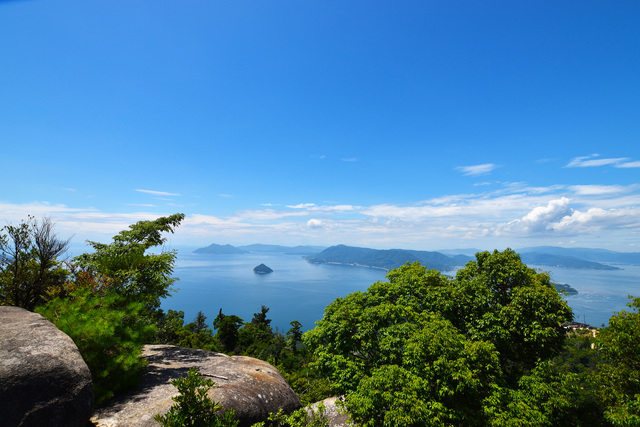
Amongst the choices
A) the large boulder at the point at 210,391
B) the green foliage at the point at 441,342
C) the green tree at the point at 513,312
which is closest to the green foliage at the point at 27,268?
the large boulder at the point at 210,391

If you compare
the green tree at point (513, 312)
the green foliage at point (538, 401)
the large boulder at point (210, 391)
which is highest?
the green tree at point (513, 312)

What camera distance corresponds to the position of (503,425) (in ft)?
30.5

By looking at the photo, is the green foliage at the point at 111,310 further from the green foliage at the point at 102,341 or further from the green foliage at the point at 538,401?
the green foliage at the point at 538,401

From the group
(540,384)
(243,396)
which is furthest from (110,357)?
(540,384)

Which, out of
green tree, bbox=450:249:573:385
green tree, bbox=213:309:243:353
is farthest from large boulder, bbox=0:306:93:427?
green tree, bbox=213:309:243:353

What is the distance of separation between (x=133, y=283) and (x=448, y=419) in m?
14.5

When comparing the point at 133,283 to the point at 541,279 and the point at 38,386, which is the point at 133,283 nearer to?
the point at 38,386

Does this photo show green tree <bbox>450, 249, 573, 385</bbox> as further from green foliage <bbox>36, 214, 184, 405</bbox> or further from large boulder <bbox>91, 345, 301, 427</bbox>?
green foliage <bbox>36, 214, 184, 405</bbox>

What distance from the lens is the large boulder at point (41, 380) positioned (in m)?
5.43

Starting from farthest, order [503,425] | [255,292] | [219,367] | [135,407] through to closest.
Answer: [255,292], [219,367], [503,425], [135,407]

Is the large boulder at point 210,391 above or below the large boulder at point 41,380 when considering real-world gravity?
below

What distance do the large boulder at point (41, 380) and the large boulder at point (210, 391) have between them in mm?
1251

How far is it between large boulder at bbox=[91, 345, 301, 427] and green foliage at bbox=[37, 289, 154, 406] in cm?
53

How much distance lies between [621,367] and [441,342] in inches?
308
